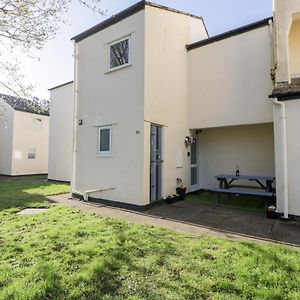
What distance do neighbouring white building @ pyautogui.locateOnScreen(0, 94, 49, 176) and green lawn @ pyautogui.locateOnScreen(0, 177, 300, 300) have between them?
17.1 meters

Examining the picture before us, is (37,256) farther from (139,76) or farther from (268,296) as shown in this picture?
(139,76)

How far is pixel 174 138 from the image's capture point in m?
9.51

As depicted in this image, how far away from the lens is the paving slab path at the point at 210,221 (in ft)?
17.3

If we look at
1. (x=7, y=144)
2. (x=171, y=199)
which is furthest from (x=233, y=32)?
(x=7, y=144)

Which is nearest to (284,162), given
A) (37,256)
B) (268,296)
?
(268,296)

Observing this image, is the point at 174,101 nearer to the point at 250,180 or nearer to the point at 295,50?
the point at 250,180

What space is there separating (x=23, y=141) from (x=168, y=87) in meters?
16.9

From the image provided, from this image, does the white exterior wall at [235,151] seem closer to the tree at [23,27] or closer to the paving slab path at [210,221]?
the paving slab path at [210,221]

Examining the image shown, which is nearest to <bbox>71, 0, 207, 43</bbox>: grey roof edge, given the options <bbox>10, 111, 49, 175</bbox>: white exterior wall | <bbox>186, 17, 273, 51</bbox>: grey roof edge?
<bbox>186, 17, 273, 51</bbox>: grey roof edge

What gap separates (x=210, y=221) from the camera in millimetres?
6422

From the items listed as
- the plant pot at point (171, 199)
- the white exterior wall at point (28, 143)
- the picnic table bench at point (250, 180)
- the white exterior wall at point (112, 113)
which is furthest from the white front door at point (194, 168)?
the white exterior wall at point (28, 143)

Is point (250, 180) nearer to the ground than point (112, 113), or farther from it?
nearer to the ground

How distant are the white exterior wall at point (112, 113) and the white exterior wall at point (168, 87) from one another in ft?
0.95

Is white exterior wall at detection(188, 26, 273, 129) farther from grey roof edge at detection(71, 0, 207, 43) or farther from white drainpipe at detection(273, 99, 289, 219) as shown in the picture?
grey roof edge at detection(71, 0, 207, 43)
